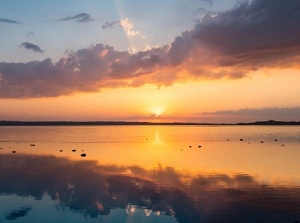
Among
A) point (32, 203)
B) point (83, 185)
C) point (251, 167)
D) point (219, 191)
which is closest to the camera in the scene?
point (32, 203)

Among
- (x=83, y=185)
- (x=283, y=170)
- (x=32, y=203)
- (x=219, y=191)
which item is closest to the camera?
(x=32, y=203)

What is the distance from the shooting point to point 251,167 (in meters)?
50.1

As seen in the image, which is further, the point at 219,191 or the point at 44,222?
the point at 219,191

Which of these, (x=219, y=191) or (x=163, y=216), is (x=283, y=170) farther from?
(x=163, y=216)

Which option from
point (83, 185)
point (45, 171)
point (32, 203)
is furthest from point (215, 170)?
point (32, 203)

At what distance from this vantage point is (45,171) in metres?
48.0

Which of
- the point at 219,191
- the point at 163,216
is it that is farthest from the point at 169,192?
the point at 163,216

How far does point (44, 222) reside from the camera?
940 inches

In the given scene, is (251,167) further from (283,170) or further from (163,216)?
(163,216)

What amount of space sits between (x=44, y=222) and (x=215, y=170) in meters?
28.8

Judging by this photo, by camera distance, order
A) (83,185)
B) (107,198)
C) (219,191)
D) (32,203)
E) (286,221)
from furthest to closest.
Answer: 1. (83,185)
2. (219,191)
3. (107,198)
4. (32,203)
5. (286,221)

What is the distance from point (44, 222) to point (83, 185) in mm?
13504

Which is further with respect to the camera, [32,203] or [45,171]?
[45,171]

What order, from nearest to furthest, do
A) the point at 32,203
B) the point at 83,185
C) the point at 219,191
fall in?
1. the point at 32,203
2. the point at 219,191
3. the point at 83,185
